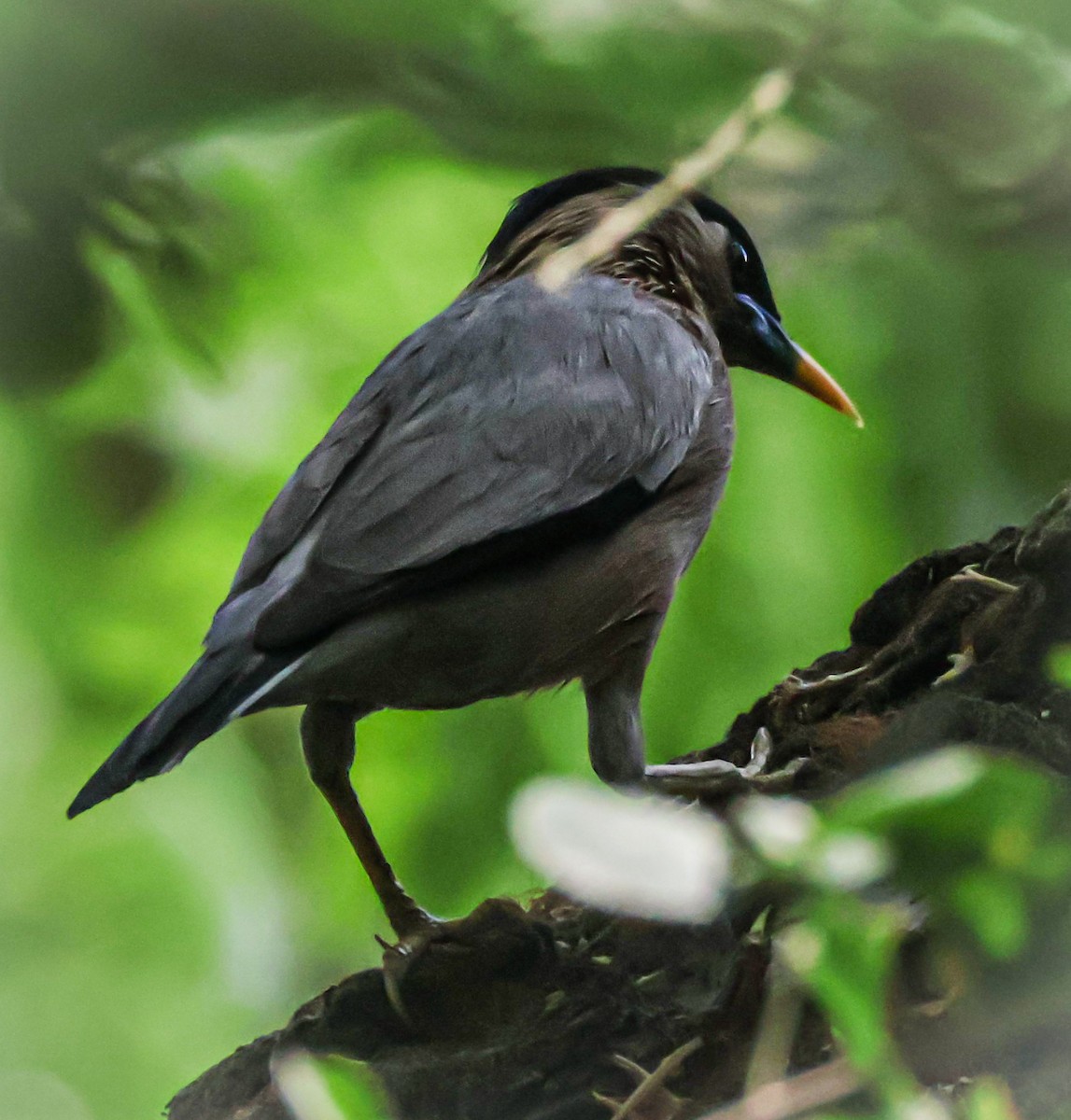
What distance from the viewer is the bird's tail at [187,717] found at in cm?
132

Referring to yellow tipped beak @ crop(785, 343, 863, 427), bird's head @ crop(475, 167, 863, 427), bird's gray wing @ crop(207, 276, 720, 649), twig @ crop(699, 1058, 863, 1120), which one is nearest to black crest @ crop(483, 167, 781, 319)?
bird's head @ crop(475, 167, 863, 427)

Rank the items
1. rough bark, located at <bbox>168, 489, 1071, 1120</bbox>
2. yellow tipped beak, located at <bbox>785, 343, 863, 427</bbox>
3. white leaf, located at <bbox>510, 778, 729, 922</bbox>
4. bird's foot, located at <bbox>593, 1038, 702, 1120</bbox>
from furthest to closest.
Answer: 1. yellow tipped beak, located at <bbox>785, 343, 863, 427</bbox>
2. bird's foot, located at <bbox>593, 1038, 702, 1120</bbox>
3. rough bark, located at <bbox>168, 489, 1071, 1120</bbox>
4. white leaf, located at <bbox>510, 778, 729, 922</bbox>

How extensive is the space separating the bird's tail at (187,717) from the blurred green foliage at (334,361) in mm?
453

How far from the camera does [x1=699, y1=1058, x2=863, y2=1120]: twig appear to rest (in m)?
0.77

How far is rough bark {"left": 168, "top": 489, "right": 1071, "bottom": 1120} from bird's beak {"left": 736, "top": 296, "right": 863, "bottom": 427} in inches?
19.9

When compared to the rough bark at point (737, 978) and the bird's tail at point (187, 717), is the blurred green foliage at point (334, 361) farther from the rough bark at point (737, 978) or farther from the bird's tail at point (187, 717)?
the bird's tail at point (187, 717)

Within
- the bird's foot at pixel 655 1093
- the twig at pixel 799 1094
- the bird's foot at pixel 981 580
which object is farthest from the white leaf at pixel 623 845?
the bird's foot at pixel 981 580

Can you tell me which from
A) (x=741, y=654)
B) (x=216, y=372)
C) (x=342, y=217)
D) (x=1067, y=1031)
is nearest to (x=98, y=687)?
(x=216, y=372)

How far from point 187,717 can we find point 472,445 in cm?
44

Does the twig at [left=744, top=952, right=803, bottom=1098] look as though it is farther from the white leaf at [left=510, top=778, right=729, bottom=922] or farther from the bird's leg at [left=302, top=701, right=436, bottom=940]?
the bird's leg at [left=302, top=701, right=436, bottom=940]

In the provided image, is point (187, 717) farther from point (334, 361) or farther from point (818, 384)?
point (818, 384)

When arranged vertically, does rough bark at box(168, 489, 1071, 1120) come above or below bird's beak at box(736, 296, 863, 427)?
below

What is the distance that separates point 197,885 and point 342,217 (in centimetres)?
112

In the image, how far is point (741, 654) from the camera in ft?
6.83
